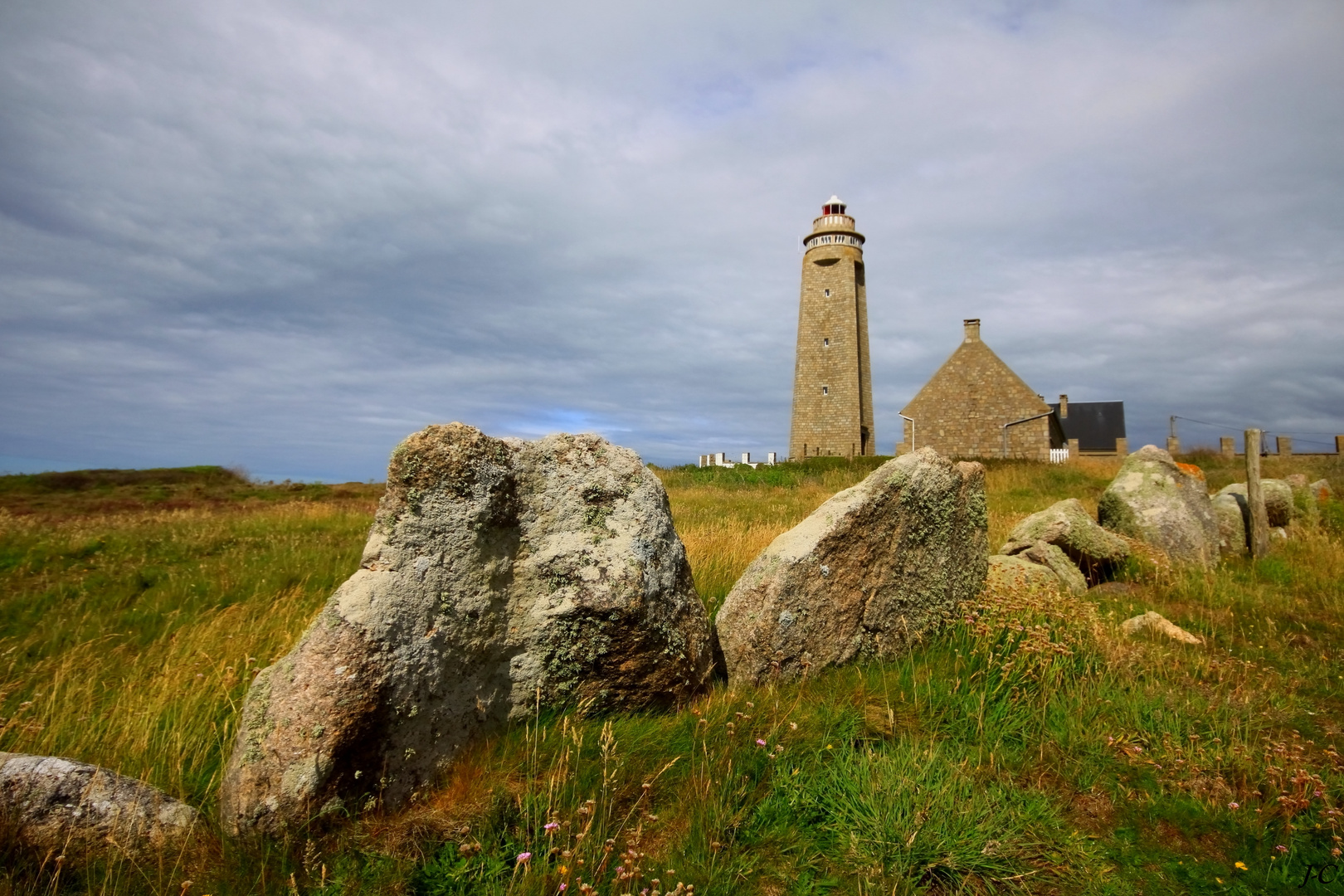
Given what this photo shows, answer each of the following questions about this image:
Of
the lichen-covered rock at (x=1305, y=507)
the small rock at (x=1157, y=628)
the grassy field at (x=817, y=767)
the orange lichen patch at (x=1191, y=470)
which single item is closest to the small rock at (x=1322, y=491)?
the lichen-covered rock at (x=1305, y=507)

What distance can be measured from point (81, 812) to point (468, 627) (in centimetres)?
166

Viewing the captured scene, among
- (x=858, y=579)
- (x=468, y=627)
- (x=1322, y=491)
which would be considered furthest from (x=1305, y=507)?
(x=468, y=627)

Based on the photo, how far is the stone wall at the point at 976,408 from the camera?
3316cm

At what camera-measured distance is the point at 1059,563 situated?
8266 millimetres

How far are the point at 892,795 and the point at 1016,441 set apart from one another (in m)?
34.0

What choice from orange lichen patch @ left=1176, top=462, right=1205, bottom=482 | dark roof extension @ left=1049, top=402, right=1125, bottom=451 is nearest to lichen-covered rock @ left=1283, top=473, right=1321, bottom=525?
orange lichen patch @ left=1176, top=462, right=1205, bottom=482

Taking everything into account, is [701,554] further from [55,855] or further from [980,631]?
[55,855]

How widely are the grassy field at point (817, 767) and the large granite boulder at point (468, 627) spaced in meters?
0.18

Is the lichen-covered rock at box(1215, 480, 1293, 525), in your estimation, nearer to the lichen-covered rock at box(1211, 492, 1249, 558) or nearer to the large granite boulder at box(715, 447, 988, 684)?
the lichen-covered rock at box(1211, 492, 1249, 558)

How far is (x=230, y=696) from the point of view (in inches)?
158

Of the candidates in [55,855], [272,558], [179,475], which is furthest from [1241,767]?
[179,475]

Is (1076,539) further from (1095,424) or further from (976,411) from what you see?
(1095,424)

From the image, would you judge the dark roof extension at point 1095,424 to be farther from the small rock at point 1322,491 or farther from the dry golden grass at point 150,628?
the dry golden grass at point 150,628

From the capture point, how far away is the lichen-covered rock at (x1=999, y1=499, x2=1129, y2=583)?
9.01m
